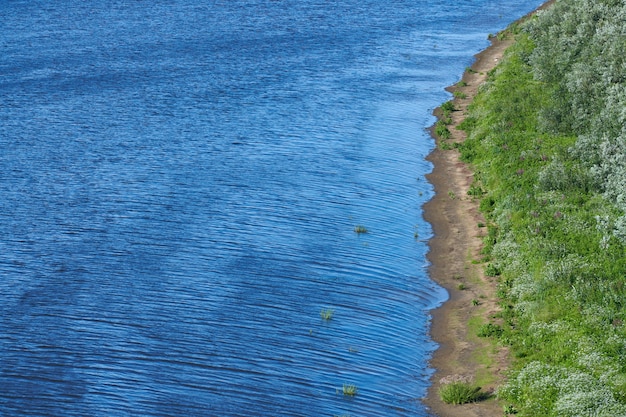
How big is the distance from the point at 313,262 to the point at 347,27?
197ft

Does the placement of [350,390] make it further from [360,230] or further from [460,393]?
[360,230]

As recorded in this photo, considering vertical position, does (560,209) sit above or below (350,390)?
above

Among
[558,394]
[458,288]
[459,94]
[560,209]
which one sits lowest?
[458,288]

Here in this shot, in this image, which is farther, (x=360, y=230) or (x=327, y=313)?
(x=360, y=230)

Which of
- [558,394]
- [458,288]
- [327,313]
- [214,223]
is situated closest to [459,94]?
[214,223]

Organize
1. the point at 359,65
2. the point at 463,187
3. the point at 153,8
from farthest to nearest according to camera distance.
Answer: the point at 153,8
the point at 359,65
the point at 463,187

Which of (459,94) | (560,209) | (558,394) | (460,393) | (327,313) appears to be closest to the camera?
(558,394)

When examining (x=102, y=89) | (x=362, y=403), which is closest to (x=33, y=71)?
(x=102, y=89)

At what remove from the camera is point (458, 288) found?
132ft

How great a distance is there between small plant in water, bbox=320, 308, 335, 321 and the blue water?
27 centimetres

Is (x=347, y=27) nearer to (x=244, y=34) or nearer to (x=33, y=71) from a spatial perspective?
(x=244, y=34)

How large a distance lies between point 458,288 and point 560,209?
282 inches

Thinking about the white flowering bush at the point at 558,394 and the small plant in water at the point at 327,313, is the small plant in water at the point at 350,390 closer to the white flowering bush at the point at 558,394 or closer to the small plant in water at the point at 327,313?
the white flowering bush at the point at 558,394

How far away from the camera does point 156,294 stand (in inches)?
1540
